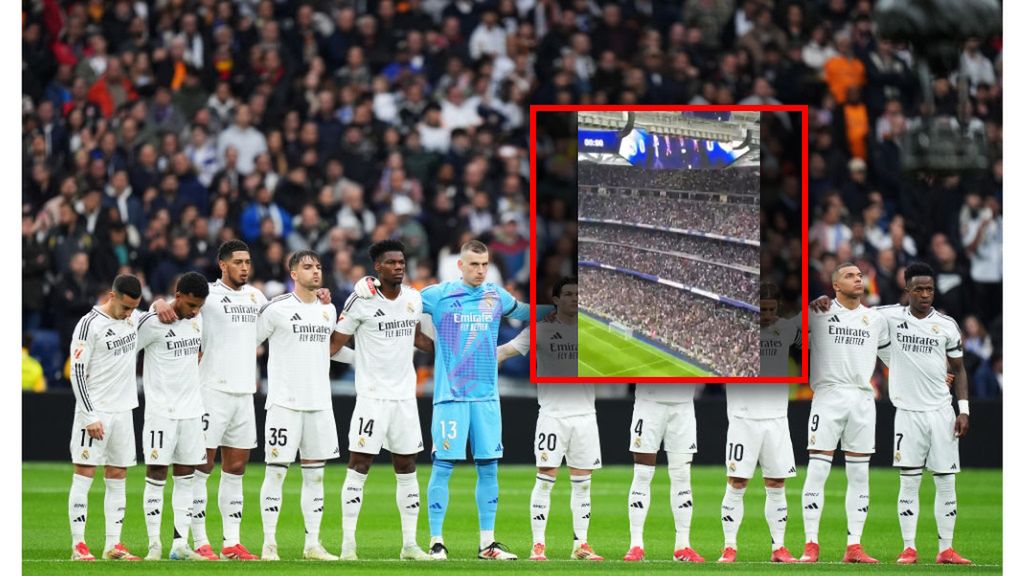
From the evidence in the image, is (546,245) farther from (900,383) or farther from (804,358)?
(900,383)

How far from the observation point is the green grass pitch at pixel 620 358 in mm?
12148

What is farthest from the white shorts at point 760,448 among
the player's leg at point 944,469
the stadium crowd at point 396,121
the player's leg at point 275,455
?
the stadium crowd at point 396,121

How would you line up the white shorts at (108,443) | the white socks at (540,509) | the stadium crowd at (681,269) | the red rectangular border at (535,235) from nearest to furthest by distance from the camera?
the red rectangular border at (535,235) < the stadium crowd at (681,269) < the white shorts at (108,443) < the white socks at (540,509)

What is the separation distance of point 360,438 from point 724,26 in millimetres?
12407

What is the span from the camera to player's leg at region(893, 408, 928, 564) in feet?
43.0

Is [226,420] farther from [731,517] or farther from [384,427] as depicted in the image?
[731,517]

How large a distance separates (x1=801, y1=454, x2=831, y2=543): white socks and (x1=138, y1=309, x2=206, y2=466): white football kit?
183 inches

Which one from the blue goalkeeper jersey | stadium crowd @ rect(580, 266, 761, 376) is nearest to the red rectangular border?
stadium crowd @ rect(580, 266, 761, 376)

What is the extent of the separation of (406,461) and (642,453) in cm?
183

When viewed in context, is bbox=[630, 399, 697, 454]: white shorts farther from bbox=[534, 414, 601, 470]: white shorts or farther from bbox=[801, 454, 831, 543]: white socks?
bbox=[801, 454, 831, 543]: white socks

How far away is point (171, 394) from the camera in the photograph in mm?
12617

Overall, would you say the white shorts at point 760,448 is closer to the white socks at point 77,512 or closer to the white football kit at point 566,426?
the white football kit at point 566,426

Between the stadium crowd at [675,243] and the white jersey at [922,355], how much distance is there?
1.78m

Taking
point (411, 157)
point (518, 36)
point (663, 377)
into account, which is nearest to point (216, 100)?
point (411, 157)
